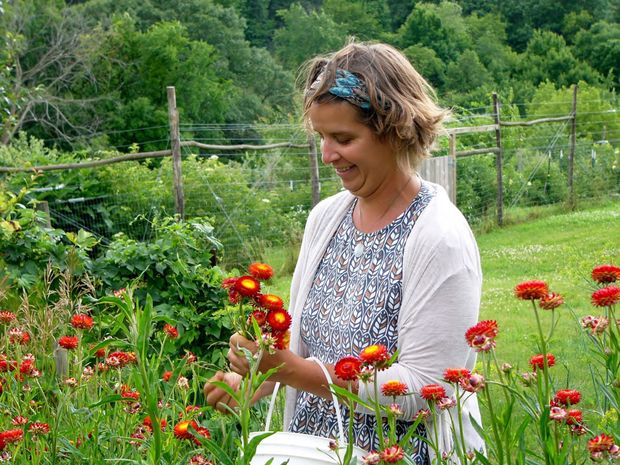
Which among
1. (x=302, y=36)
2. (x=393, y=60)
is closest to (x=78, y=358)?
(x=393, y=60)

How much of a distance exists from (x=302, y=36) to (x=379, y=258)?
46456mm

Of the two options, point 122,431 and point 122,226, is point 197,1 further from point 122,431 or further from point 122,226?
point 122,431

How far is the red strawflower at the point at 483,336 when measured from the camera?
4.36 ft

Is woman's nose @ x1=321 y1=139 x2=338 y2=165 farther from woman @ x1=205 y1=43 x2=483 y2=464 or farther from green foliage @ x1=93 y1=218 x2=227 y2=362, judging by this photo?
green foliage @ x1=93 y1=218 x2=227 y2=362

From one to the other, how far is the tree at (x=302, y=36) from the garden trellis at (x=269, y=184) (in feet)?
98.9

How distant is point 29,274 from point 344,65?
9.14 feet

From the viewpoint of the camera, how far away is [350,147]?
2.01 m

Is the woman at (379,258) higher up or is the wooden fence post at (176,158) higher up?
the woman at (379,258)

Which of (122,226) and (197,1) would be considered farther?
(197,1)

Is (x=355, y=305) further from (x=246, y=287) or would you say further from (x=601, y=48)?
(x=601, y=48)

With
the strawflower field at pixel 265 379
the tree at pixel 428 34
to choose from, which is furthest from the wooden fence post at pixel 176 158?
the tree at pixel 428 34

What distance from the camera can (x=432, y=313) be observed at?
1.87 m

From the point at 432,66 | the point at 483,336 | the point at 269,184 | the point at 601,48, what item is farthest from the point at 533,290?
the point at 601,48

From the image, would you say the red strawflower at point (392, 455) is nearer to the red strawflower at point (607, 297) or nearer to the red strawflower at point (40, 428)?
the red strawflower at point (607, 297)
